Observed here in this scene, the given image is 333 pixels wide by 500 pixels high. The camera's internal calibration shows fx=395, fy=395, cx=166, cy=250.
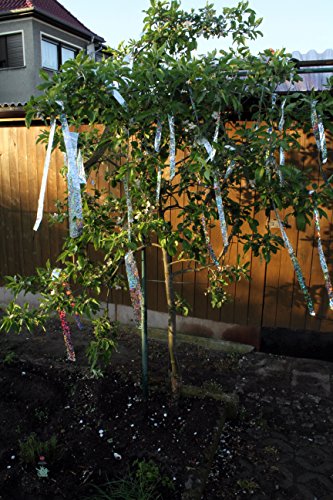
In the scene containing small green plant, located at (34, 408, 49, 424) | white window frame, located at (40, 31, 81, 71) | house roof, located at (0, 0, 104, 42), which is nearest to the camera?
small green plant, located at (34, 408, 49, 424)

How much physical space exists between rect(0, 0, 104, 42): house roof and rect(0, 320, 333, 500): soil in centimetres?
1536

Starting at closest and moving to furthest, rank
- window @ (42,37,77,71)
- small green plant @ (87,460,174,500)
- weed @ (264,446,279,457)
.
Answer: small green plant @ (87,460,174,500) → weed @ (264,446,279,457) → window @ (42,37,77,71)

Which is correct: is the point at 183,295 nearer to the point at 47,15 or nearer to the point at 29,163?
the point at 29,163

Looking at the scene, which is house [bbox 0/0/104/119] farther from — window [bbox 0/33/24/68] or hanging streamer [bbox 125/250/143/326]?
hanging streamer [bbox 125/250/143/326]

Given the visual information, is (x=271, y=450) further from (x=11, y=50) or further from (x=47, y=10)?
(x=47, y=10)

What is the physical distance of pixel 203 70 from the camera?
2.25 metres

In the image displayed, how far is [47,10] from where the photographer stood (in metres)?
17.5

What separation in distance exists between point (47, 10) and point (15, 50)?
9.93ft

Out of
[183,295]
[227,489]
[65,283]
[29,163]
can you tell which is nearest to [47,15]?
[29,163]

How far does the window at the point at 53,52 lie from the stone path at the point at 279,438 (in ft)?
53.3

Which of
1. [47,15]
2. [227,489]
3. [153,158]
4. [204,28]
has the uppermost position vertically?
[47,15]

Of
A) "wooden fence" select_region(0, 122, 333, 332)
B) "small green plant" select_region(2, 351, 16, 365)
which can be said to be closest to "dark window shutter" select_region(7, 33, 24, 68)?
"wooden fence" select_region(0, 122, 333, 332)

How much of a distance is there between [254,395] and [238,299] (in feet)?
4.12

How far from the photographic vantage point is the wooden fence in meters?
4.56
